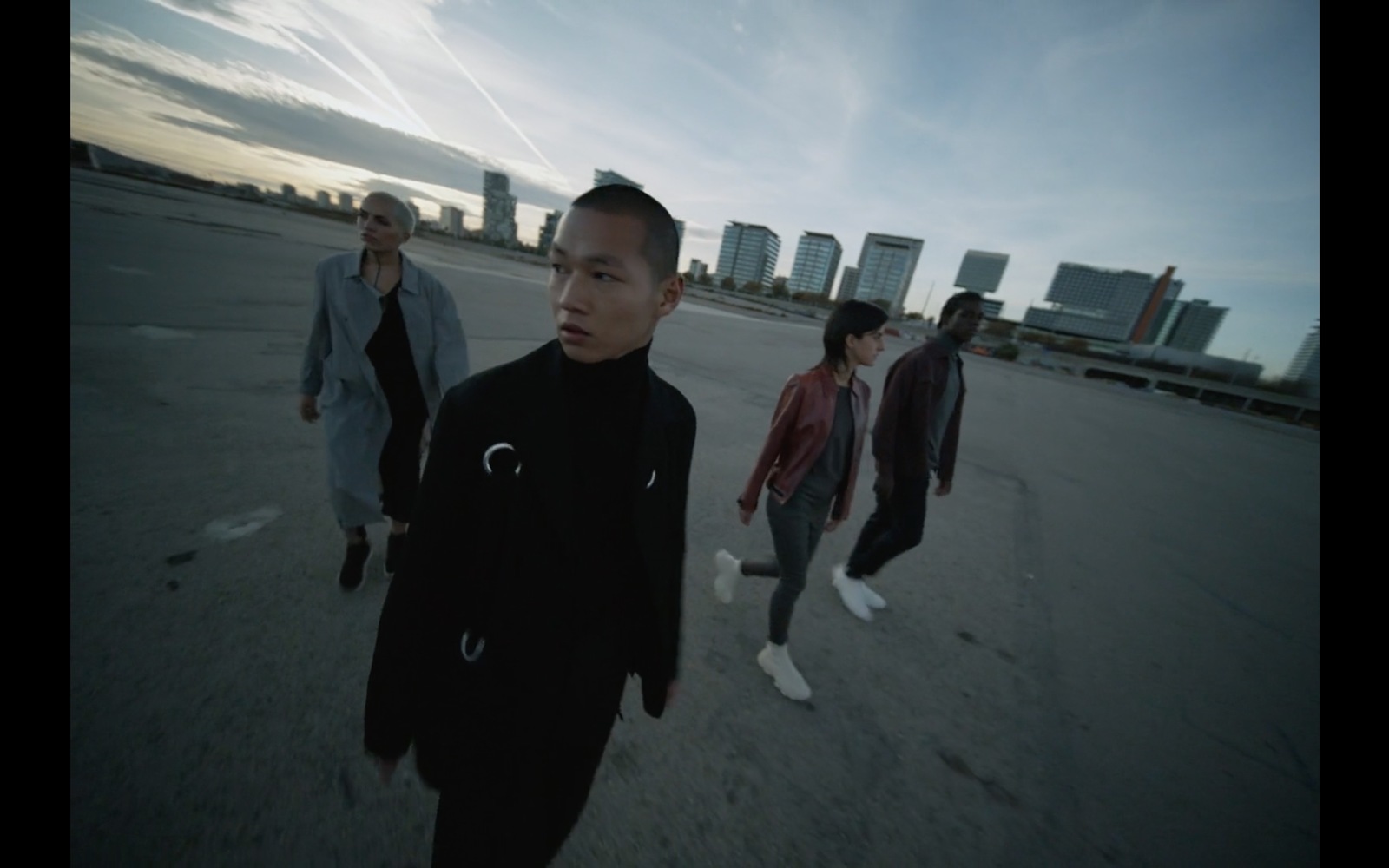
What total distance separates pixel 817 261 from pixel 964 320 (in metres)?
132

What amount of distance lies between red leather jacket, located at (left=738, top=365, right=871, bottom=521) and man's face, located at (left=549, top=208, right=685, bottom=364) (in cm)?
138

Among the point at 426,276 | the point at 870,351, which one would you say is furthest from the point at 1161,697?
the point at 426,276

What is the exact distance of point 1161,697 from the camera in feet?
9.37

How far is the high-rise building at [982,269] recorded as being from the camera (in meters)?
106

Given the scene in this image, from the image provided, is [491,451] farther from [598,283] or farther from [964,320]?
[964,320]

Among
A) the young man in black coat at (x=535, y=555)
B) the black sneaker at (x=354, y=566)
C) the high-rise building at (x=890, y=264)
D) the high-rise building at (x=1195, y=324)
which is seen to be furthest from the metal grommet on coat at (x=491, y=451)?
the high-rise building at (x=1195, y=324)

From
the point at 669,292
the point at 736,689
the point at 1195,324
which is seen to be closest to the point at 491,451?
the point at 669,292

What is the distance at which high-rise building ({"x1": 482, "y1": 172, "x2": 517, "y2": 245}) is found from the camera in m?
112

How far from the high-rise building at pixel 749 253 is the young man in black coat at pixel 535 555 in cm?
11899

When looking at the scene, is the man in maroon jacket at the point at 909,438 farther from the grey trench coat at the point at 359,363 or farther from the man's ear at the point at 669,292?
the grey trench coat at the point at 359,363

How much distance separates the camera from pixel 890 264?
101 m

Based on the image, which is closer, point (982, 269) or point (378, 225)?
point (378, 225)
